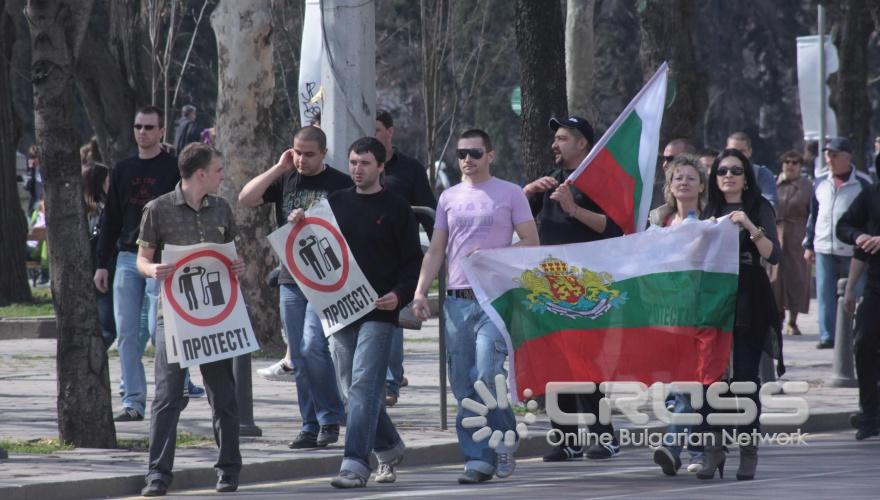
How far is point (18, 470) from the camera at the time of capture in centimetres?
984

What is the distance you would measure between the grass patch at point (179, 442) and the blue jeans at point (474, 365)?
6.62ft

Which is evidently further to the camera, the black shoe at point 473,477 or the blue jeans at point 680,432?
the blue jeans at point 680,432

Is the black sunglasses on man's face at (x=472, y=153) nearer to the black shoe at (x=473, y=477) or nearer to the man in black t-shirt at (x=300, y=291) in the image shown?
the man in black t-shirt at (x=300, y=291)

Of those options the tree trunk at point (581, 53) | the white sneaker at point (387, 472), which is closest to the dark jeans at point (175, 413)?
the white sneaker at point (387, 472)

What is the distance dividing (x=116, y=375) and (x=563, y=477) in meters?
6.29

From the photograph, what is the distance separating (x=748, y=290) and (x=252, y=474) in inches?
118

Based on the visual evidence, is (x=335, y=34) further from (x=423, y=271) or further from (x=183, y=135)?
(x=183, y=135)

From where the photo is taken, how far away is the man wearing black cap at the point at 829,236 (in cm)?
1702

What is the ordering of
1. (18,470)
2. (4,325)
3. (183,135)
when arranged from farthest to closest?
(183,135)
(4,325)
(18,470)

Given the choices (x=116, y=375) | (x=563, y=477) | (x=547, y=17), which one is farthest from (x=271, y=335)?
(x=563, y=477)

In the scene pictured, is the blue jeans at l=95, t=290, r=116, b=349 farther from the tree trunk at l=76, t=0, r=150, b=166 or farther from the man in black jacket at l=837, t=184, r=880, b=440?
the tree trunk at l=76, t=0, r=150, b=166

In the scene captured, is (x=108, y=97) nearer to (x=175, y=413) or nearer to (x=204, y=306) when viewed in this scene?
(x=204, y=306)

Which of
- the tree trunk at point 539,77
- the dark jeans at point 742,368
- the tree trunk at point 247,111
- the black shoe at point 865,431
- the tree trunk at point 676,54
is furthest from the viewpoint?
the tree trunk at point 676,54

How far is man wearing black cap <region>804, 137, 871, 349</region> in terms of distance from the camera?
17016 millimetres
